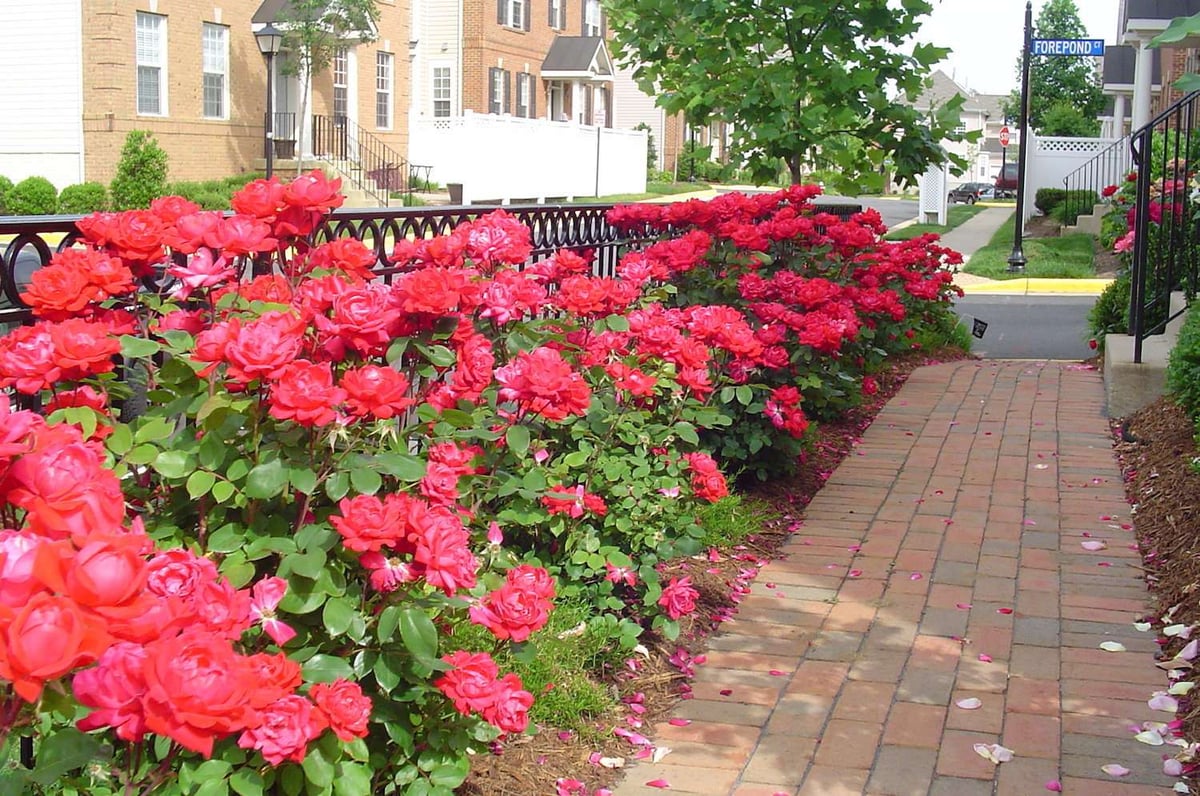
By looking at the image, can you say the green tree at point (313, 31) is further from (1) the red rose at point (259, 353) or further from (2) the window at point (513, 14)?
(1) the red rose at point (259, 353)

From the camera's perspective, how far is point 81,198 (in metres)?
22.5

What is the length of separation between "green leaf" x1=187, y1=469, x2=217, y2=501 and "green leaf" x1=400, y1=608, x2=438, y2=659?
1.45 ft

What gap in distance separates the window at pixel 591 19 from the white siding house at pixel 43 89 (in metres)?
23.4

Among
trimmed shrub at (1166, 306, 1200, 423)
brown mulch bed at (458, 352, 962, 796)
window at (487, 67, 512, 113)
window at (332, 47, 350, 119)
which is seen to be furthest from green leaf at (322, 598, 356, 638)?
window at (487, 67, 512, 113)

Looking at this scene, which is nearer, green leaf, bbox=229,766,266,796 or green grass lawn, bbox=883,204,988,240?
green leaf, bbox=229,766,266,796

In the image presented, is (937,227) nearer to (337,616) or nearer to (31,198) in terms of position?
(31,198)

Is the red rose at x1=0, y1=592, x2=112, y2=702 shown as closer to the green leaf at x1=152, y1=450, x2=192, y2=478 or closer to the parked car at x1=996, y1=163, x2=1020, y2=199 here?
the green leaf at x1=152, y1=450, x2=192, y2=478

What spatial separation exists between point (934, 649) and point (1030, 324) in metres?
11.0

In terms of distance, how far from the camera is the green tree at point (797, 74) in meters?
9.02

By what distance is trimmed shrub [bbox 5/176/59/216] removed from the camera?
21953mm

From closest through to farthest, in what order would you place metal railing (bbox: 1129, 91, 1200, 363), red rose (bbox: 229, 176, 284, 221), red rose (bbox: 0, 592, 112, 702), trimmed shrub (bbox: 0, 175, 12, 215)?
red rose (bbox: 0, 592, 112, 702)
red rose (bbox: 229, 176, 284, 221)
metal railing (bbox: 1129, 91, 1200, 363)
trimmed shrub (bbox: 0, 175, 12, 215)

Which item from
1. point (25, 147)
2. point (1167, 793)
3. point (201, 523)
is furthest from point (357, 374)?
point (25, 147)

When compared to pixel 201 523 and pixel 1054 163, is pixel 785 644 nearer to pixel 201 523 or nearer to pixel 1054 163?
pixel 201 523

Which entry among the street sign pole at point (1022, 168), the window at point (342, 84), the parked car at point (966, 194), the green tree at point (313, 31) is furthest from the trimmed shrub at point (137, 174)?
the parked car at point (966, 194)
